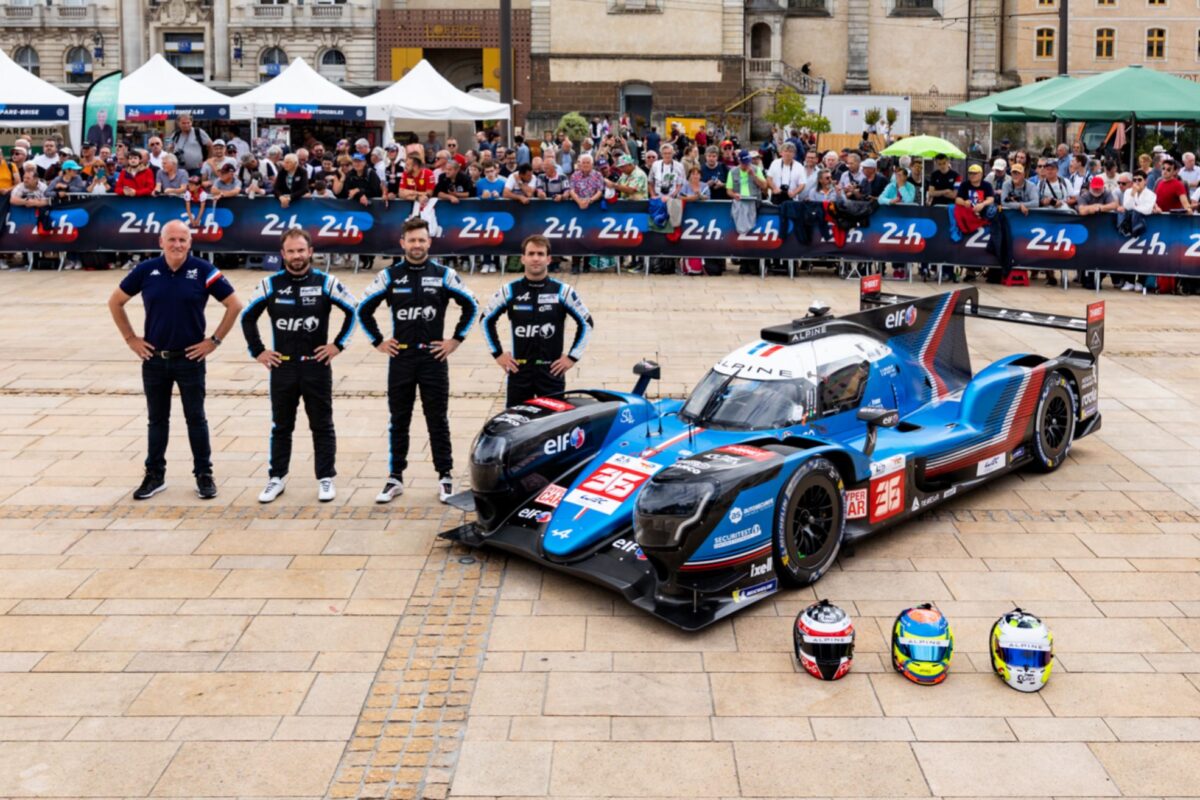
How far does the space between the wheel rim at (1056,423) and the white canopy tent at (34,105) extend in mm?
21591

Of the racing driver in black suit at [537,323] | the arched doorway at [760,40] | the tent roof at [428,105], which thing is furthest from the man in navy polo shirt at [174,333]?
the arched doorway at [760,40]

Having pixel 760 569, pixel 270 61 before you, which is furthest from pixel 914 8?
pixel 760 569

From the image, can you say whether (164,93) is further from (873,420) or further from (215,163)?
(873,420)

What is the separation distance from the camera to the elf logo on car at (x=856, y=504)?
8258 millimetres

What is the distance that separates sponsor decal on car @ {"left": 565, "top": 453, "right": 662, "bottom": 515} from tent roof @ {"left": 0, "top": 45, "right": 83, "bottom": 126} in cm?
2169

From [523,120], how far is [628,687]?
55.2 meters

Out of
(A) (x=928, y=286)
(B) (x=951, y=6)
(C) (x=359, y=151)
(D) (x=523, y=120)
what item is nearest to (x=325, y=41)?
(D) (x=523, y=120)

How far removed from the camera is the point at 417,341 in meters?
9.52

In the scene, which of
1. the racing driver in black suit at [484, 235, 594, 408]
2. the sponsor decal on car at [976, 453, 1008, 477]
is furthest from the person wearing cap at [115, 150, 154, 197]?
the sponsor decal on car at [976, 453, 1008, 477]

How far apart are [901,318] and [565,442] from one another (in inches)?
110

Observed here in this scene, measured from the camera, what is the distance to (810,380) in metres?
8.82

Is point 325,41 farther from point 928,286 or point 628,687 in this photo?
point 628,687

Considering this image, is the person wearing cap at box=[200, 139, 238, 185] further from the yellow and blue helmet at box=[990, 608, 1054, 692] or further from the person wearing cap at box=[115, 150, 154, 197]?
the yellow and blue helmet at box=[990, 608, 1054, 692]

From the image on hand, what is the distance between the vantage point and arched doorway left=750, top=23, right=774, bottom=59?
6456 cm
